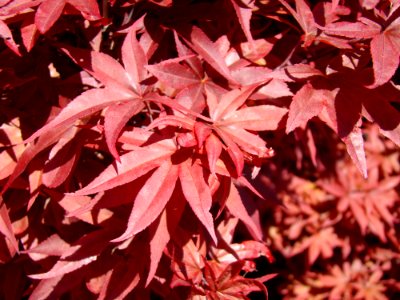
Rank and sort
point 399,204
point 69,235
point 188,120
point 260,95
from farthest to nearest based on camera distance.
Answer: point 399,204 → point 69,235 → point 260,95 → point 188,120

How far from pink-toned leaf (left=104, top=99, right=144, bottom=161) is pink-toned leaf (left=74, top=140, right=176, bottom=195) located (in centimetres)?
5

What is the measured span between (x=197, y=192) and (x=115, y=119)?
0.19 meters

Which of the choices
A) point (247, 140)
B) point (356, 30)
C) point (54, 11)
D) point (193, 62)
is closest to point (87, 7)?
point (54, 11)

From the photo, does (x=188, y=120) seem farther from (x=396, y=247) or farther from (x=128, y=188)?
(x=396, y=247)

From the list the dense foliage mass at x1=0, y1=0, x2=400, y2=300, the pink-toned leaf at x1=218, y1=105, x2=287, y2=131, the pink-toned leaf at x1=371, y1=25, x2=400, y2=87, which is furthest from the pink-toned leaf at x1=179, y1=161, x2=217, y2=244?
the pink-toned leaf at x1=371, y1=25, x2=400, y2=87

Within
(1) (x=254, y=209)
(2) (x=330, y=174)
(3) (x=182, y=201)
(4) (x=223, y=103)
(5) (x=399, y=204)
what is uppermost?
(4) (x=223, y=103)

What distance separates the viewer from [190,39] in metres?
1.07

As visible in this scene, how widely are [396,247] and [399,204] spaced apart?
0.26 metres

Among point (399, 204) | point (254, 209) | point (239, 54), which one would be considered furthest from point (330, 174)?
point (239, 54)

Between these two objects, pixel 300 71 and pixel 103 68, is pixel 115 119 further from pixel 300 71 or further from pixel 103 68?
pixel 300 71

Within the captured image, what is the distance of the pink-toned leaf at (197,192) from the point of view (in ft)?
2.74

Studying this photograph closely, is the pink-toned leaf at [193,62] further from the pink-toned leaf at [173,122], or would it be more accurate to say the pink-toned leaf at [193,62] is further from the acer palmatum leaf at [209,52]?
the pink-toned leaf at [173,122]

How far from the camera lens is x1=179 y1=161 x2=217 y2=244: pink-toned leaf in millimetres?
836

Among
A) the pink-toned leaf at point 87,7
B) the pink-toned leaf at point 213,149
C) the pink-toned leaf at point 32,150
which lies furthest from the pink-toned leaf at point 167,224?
the pink-toned leaf at point 87,7
